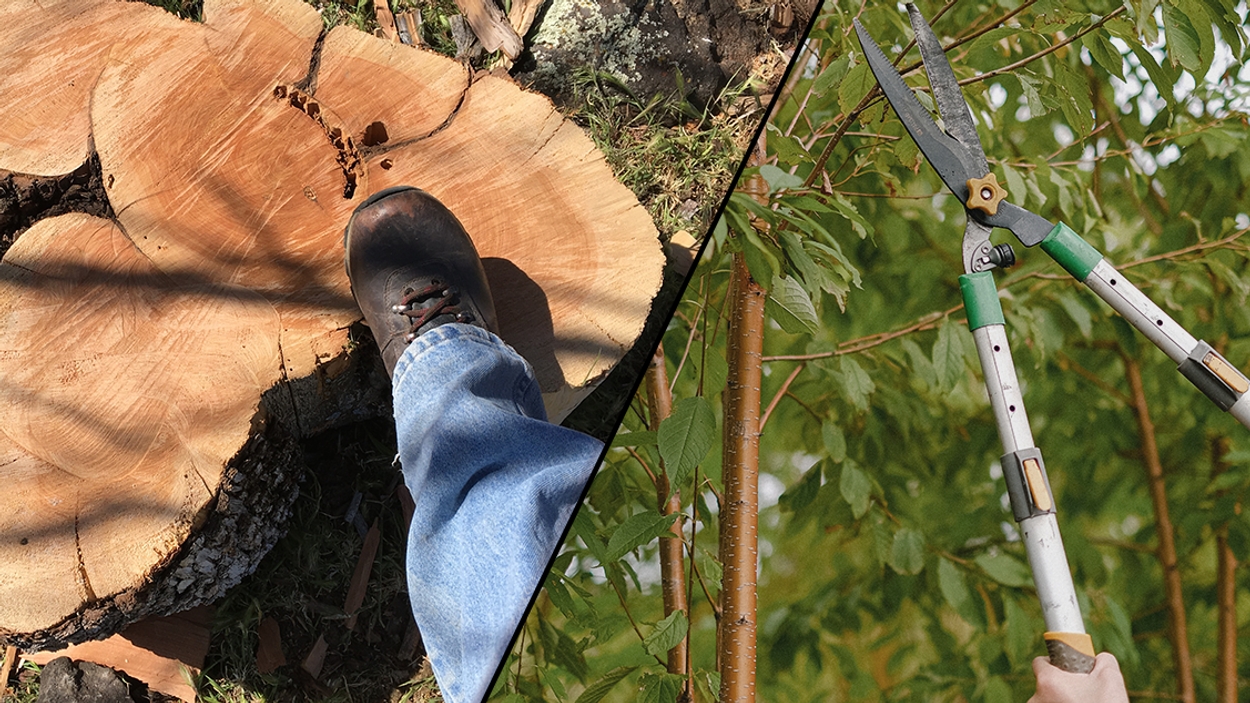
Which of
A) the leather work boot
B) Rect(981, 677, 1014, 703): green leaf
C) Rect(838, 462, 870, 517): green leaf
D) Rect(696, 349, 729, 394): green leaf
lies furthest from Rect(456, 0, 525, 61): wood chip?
Rect(981, 677, 1014, 703): green leaf

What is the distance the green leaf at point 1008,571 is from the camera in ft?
2.98

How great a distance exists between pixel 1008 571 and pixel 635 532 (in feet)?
1.42

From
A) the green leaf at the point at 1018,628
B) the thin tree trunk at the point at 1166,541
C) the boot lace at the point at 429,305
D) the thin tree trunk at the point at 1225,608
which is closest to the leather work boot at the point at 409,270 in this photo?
the boot lace at the point at 429,305

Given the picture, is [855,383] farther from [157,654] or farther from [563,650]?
[157,654]

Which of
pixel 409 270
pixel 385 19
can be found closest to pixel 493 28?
pixel 385 19

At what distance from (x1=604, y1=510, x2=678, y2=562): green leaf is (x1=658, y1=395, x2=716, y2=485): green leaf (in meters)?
0.05

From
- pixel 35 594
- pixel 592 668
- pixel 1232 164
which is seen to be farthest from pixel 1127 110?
pixel 35 594

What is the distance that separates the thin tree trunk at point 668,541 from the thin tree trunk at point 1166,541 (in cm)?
60

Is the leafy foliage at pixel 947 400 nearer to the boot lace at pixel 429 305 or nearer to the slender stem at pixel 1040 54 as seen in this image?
the slender stem at pixel 1040 54

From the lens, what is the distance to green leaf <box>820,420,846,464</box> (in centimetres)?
90

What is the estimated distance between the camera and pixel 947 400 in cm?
98

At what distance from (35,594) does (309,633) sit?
0.41 metres

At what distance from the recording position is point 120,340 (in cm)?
99

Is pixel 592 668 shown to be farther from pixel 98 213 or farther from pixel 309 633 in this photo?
pixel 98 213
